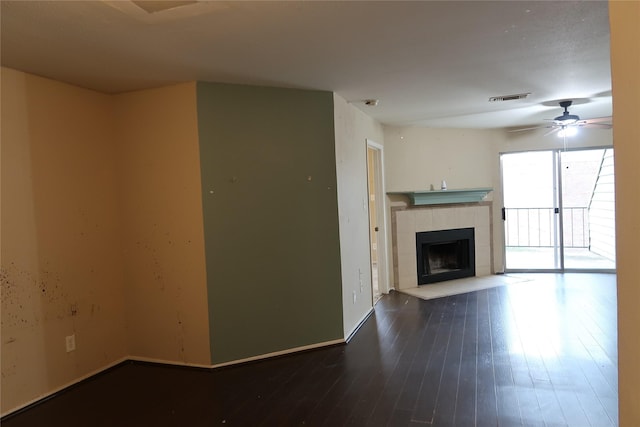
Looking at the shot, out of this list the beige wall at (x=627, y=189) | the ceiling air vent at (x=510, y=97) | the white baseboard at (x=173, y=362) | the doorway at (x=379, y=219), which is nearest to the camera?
the beige wall at (x=627, y=189)

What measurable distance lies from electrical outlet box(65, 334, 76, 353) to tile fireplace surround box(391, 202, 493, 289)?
12.9 ft

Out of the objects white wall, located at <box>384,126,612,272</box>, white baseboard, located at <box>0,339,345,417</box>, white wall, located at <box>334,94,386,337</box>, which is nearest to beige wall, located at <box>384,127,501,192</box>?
white wall, located at <box>384,126,612,272</box>

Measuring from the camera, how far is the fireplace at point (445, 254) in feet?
18.9

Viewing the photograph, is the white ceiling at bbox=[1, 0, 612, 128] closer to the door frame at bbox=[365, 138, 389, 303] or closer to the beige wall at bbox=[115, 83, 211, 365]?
the beige wall at bbox=[115, 83, 211, 365]

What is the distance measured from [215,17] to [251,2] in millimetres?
254

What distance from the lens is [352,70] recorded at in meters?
2.95

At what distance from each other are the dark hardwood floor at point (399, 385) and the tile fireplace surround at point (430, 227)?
1.59 metres

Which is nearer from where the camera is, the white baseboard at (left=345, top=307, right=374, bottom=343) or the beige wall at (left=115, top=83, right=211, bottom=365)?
the beige wall at (left=115, top=83, right=211, bottom=365)

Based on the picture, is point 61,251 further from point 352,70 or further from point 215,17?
point 352,70

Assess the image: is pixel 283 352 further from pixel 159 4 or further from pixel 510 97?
pixel 510 97

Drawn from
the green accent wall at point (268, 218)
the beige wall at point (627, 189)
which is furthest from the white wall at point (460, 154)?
the beige wall at point (627, 189)

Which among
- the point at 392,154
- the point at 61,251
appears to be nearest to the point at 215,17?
the point at 61,251

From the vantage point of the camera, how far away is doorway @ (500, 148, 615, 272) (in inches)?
243

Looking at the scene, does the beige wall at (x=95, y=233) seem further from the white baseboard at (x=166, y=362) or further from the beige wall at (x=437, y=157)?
the beige wall at (x=437, y=157)
